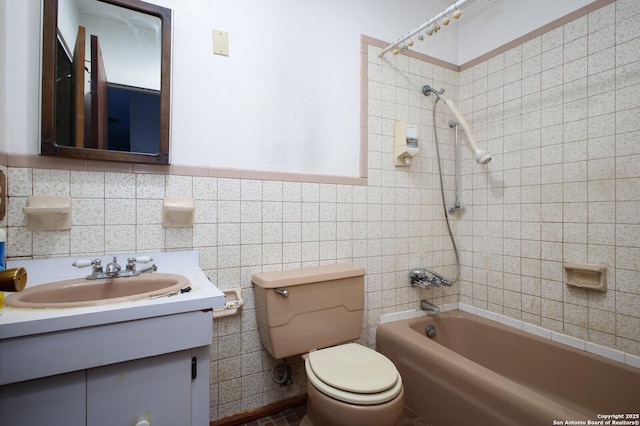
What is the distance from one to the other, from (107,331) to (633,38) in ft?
7.68

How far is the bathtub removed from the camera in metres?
1.05

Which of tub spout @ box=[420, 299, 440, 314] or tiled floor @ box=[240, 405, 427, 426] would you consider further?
tub spout @ box=[420, 299, 440, 314]

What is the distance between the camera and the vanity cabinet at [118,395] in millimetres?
678

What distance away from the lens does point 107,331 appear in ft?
2.40

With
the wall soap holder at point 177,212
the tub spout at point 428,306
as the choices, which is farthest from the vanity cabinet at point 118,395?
the tub spout at point 428,306

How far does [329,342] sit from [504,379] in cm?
74

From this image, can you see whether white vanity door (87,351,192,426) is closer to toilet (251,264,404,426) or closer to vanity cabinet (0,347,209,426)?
vanity cabinet (0,347,209,426)

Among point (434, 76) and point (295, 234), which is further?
point (434, 76)

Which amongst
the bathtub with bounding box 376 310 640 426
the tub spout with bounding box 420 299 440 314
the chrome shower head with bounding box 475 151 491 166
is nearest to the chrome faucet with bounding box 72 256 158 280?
the bathtub with bounding box 376 310 640 426

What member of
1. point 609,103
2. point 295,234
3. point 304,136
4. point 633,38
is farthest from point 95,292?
point 633,38

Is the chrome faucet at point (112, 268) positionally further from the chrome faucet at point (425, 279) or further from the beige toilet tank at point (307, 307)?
the chrome faucet at point (425, 279)

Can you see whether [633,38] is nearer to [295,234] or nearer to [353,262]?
[353,262]

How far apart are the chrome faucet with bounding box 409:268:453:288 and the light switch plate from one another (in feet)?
5.39

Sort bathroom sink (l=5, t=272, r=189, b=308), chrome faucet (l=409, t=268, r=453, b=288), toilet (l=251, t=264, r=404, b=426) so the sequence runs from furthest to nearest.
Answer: chrome faucet (l=409, t=268, r=453, b=288)
toilet (l=251, t=264, r=404, b=426)
bathroom sink (l=5, t=272, r=189, b=308)
